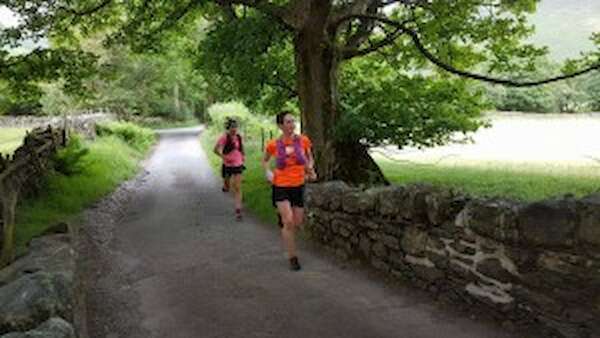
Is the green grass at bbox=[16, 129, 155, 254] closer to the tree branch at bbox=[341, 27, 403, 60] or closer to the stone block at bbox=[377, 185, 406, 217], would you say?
the stone block at bbox=[377, 185, 406, 217]

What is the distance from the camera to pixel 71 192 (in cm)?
1547

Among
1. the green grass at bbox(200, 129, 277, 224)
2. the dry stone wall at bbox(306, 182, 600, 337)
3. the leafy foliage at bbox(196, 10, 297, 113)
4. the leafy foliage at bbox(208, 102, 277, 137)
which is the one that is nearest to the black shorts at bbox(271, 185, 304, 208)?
the dry stone wall at bbox(306, 182, 600, 337)

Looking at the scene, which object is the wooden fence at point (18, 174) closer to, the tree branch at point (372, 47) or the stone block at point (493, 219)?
the stone block at point (493, 219)

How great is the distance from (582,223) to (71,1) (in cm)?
1405

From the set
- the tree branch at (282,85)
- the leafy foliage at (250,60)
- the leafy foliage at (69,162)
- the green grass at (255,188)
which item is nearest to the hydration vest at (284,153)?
the green grass at (255,188)

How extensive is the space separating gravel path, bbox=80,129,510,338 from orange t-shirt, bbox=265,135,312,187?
124 centimetres

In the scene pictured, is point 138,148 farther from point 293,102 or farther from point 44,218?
point 44,218

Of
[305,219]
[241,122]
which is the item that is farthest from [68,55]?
[241,122]

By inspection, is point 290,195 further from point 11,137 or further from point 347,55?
point 11,137

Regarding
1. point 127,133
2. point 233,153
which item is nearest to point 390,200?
point 233,153

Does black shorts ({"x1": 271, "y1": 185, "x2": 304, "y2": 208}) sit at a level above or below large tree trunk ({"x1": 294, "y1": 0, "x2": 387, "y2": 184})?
below

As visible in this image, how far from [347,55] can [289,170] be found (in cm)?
694

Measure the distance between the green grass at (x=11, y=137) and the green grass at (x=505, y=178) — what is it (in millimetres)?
23133

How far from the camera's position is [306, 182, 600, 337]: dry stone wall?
495cm
